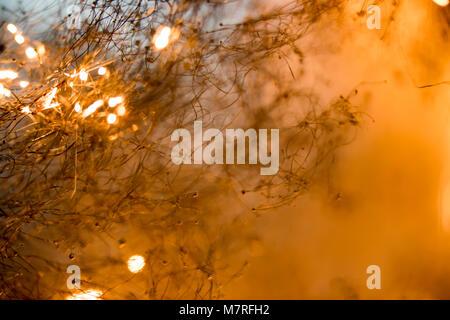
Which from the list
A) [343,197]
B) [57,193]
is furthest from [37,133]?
[343,197]

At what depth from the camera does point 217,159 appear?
2.15 meters

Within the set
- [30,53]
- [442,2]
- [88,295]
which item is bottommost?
[88,295]

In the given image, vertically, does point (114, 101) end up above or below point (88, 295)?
above

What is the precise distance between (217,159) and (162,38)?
780 millimetres

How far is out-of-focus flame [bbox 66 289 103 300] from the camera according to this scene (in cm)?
214

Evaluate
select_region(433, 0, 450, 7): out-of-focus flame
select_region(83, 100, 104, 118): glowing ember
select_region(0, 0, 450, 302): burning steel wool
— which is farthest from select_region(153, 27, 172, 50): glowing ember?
select_region(433, 0, 450, 7): out-of-focus flame

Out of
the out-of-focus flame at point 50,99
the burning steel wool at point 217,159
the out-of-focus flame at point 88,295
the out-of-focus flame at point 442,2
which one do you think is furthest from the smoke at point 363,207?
the out-of-focus flame at point 50,99

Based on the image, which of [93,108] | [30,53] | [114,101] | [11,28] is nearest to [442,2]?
[114,101]

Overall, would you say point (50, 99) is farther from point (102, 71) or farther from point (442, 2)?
point (442, 2)

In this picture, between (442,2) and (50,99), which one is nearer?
(50,99)

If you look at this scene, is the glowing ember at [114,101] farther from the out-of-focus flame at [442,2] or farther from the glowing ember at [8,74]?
the out-of-focus flame at [442,2]

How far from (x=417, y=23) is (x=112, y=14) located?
1.82 metres

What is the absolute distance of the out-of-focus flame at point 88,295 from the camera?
214 centimetres
